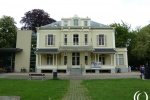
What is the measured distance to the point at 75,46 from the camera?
4800 cm

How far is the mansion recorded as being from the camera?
47.5 metres

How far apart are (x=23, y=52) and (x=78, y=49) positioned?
10816 mm

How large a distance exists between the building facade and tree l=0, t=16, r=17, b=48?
16.8 m

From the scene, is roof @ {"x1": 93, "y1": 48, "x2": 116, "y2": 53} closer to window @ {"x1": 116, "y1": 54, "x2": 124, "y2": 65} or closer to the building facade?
the building facade

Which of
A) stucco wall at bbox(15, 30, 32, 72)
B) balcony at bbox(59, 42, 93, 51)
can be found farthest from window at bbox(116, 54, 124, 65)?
stucco wall at bbox(15, 30, 32, 72)

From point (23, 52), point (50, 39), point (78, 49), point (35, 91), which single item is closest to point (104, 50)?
point (78, 49)

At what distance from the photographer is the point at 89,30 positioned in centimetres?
4891

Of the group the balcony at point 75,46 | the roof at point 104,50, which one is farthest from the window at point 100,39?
the balcony at point 75,46

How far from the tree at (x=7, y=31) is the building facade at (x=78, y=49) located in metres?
16.8

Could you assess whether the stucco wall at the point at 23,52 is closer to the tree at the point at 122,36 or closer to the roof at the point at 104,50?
the roof at the point at 104,50

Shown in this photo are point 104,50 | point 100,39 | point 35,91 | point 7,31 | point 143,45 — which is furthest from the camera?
point 7,31

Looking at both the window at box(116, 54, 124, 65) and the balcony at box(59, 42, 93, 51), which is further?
the window at box(116, 54, 124, 65)

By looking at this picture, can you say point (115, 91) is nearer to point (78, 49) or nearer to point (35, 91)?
point (35, 91)

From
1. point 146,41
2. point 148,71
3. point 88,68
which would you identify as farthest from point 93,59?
point 148,71
